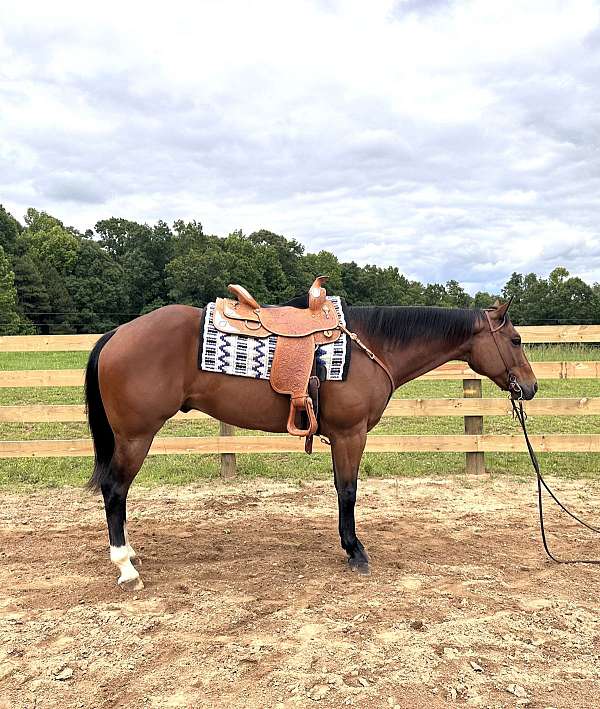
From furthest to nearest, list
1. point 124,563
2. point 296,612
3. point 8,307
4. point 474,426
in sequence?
point 8,307, point 474,426, point 124,563, point 296,612

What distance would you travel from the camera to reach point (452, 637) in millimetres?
2617

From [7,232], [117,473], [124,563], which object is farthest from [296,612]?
[7,232]

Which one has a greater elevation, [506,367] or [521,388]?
[506,367]

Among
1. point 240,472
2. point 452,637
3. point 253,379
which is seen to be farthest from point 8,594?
point 240,472

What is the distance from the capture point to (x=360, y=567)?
346 cm

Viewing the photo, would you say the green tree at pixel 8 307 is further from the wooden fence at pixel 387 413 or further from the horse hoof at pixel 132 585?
the horse hoof at pixel 132 585

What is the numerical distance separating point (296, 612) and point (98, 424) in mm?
1900

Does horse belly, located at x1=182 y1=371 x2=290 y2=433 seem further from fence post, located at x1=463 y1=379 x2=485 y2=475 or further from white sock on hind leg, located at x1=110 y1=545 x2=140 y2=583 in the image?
fence post, located at x1=463 y1=379 x2=485 y2=475

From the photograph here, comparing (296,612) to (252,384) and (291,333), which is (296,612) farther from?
(291,333)

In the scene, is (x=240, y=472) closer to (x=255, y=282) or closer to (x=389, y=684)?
(x=389, y=684)

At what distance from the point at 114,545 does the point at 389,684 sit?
6.42 feet

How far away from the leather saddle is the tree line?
33846mm

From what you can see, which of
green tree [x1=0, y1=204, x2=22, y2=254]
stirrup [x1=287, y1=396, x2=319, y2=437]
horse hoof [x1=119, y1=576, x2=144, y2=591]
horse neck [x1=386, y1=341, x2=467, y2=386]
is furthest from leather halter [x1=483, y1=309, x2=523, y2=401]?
green tree [x1=0, y1=204, x2=22, y2=254]

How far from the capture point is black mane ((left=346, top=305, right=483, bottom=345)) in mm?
3770
